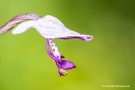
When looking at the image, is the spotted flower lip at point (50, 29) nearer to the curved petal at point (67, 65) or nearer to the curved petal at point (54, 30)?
the curved petal at point (54, 30)

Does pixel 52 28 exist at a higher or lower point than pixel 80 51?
higher

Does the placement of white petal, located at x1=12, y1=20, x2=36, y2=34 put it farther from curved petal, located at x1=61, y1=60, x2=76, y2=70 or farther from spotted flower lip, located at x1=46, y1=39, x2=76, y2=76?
curved petal, located at x1=61, y1=60, x2=76, y2=70

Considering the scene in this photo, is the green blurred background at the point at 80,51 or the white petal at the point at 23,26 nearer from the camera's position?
the green blurred background at the point at 80,51

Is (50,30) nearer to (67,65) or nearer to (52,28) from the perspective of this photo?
(52,28)

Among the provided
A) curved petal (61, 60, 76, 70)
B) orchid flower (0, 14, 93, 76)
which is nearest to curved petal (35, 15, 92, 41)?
orchid flower (0, 14, 93, 76)

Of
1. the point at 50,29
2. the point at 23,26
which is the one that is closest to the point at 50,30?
the point at 50,29

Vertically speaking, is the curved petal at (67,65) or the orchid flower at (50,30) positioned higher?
the orchid flower at (50,30)

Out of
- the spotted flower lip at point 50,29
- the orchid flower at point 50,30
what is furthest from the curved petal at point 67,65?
the spotted flower lip at point 50,29
